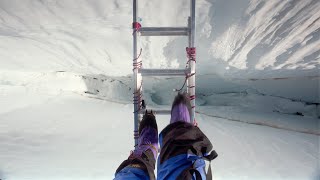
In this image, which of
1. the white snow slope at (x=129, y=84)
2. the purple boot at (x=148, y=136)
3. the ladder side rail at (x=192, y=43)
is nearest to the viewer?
the purple boot at (x=148, y=136)

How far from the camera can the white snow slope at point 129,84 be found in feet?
5.84

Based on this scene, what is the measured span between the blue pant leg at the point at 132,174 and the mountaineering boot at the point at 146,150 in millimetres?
17

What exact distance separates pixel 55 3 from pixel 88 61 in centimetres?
121

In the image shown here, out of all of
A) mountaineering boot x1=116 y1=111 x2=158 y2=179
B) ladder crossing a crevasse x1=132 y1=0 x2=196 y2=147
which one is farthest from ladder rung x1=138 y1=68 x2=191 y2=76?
mountaineering boot x1=116 y1=111 x2=158 y2=179

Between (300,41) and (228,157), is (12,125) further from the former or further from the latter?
(300,41)

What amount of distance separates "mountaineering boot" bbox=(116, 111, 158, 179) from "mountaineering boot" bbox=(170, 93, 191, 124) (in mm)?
147

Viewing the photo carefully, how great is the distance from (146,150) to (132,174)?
0.27 meters

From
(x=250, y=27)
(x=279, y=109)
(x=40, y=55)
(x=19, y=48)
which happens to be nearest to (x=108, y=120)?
(x=40, y=55)

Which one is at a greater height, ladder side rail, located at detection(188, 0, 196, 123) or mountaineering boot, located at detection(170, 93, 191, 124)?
ladder side rail, located at detection(188, 0, 196, 123)

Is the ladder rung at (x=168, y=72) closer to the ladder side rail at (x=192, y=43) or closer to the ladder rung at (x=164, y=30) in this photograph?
the ladder side rail at (x=192, y=43)

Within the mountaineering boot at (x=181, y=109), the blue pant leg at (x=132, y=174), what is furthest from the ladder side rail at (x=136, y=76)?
the blue pant leg at (x=132, y=174)

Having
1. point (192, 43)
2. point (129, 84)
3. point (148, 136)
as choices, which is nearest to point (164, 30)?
point (192, 43)

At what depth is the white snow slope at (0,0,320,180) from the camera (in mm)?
1779

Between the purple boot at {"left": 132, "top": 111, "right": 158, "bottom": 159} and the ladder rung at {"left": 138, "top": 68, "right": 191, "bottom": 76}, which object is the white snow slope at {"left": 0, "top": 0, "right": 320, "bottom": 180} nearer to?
the ladder rung at {"left": 138, "top": 68, "right": 191, "bottom": 76}
